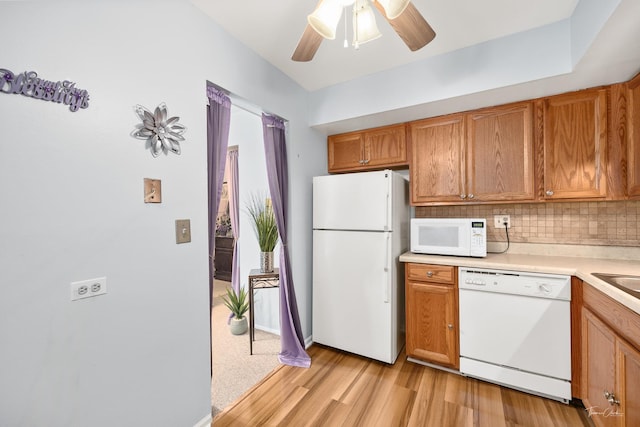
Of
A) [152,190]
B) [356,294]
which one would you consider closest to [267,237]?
[356,294]

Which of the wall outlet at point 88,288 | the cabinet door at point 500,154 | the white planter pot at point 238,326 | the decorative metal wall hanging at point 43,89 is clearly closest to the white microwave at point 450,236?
the cabinet door at point 500,154

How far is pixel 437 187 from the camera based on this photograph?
7.96 ft

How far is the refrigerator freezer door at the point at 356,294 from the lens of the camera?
2248mm

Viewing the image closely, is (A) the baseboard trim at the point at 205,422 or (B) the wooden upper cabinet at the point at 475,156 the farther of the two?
(B) the wooden upper cabinet at the point at 475,156

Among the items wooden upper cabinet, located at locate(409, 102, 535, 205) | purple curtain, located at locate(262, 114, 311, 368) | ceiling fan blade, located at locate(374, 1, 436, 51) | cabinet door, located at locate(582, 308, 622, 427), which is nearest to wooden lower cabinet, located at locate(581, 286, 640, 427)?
cabinet door, located at locate(582, 308, 622, 427)

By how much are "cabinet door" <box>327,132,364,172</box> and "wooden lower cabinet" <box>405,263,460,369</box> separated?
1.20 m

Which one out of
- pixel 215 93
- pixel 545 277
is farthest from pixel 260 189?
pixel 545 277

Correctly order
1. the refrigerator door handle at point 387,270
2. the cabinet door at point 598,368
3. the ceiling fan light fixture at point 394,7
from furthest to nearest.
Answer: the refrigerator door handle at point 387,270 → the cabinet door at point 598,368 → the ceiling fan light fixture at point 394,7

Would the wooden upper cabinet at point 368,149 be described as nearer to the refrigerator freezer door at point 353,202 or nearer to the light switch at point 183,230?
the refrigerator freezer door at point 353,202

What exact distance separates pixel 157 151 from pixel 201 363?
Answer: 127cm

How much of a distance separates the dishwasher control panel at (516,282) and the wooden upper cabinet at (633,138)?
29.7 inches

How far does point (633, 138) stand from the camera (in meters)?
1.76

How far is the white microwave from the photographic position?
2.13m

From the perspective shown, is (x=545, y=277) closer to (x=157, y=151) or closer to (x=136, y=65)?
(x=157, y=151)
